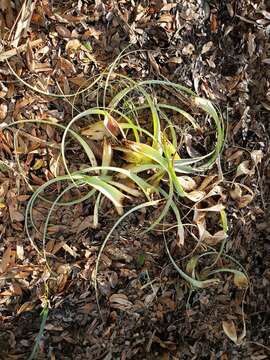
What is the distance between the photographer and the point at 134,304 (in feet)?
5.56

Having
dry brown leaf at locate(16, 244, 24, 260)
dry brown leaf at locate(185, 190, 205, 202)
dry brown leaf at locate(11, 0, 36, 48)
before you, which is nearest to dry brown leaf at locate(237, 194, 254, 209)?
dry brown leaf at locate(185, 190, 205, 202)

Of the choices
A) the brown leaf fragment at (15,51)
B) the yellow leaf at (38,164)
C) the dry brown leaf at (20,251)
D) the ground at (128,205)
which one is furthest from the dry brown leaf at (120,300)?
the brown leaf fragment at (15,51)

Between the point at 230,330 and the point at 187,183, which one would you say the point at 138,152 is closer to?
the point at 187,183

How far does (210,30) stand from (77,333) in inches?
36.4

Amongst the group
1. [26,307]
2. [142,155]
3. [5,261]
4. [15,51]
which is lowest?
[26,307]

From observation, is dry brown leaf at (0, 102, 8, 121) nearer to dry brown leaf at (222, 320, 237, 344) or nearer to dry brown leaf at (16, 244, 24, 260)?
dry brown leaf at (16, 244, 24, 260)

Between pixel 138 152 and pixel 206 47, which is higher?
pixel 206 47

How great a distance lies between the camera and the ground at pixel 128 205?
159 centimetres

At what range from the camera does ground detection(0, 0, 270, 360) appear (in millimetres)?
1594

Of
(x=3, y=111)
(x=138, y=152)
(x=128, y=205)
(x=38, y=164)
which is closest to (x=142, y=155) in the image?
(x=138, y=152)

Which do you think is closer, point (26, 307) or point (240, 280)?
point (26, 307)

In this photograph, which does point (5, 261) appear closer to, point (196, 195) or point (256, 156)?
point (196, 195)

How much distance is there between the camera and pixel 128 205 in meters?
1.65

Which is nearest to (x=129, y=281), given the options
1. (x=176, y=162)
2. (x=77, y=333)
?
(x=77, y=333)
